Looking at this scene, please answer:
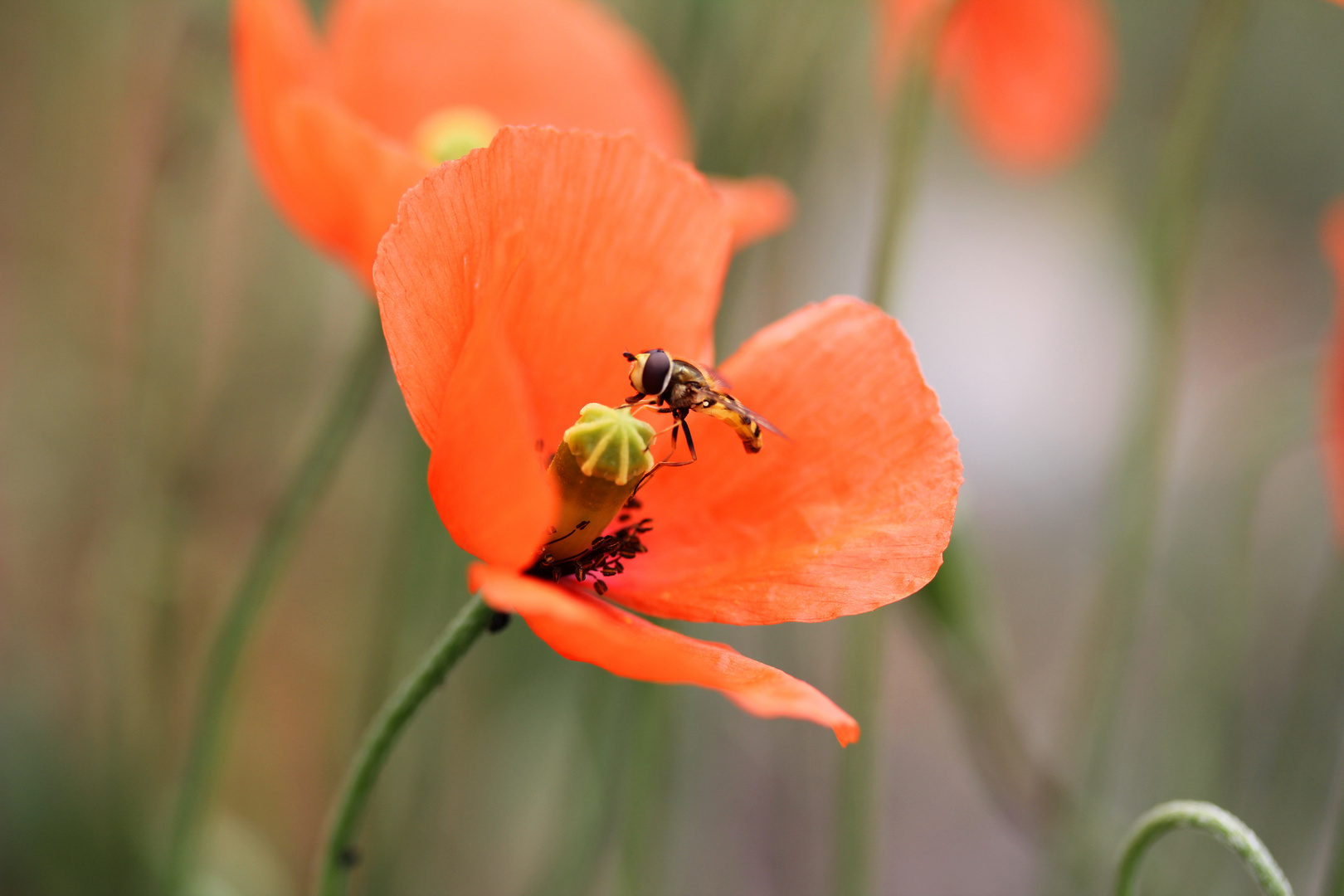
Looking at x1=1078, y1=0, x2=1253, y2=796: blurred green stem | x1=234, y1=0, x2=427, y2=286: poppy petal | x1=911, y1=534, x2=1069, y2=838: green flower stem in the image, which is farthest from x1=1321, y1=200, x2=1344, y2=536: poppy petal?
x1=234, y1=0, x2=427, y2=286: poppy petal

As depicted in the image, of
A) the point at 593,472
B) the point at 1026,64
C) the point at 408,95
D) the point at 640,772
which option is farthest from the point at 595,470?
the point at 1026,64

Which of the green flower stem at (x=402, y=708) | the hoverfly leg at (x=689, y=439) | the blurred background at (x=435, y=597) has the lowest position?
the blurred background at (x=435, y=597)

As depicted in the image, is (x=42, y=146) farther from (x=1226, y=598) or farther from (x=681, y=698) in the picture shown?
(x=1226, y=598)

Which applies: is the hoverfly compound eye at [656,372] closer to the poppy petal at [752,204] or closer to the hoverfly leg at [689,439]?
the hoverfly leg at [689,439]

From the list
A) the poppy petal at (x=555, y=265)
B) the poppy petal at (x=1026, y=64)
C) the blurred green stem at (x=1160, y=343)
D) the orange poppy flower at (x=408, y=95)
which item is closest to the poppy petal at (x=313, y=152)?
the orange poppy flower at (x=408, y=95)

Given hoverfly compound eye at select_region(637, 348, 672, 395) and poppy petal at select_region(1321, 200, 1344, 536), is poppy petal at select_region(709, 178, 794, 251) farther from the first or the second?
poppy petal at select_region(1321, 200, 1344, 536)

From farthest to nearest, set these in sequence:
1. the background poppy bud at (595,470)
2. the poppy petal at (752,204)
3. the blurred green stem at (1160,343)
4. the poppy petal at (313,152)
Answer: the blurred green stem at (1160,343), the poppy petal at (752,204), the poppy petal at (313,152), the background poppy bud at (595,470)

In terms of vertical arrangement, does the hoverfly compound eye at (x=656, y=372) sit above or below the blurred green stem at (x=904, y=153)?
below
